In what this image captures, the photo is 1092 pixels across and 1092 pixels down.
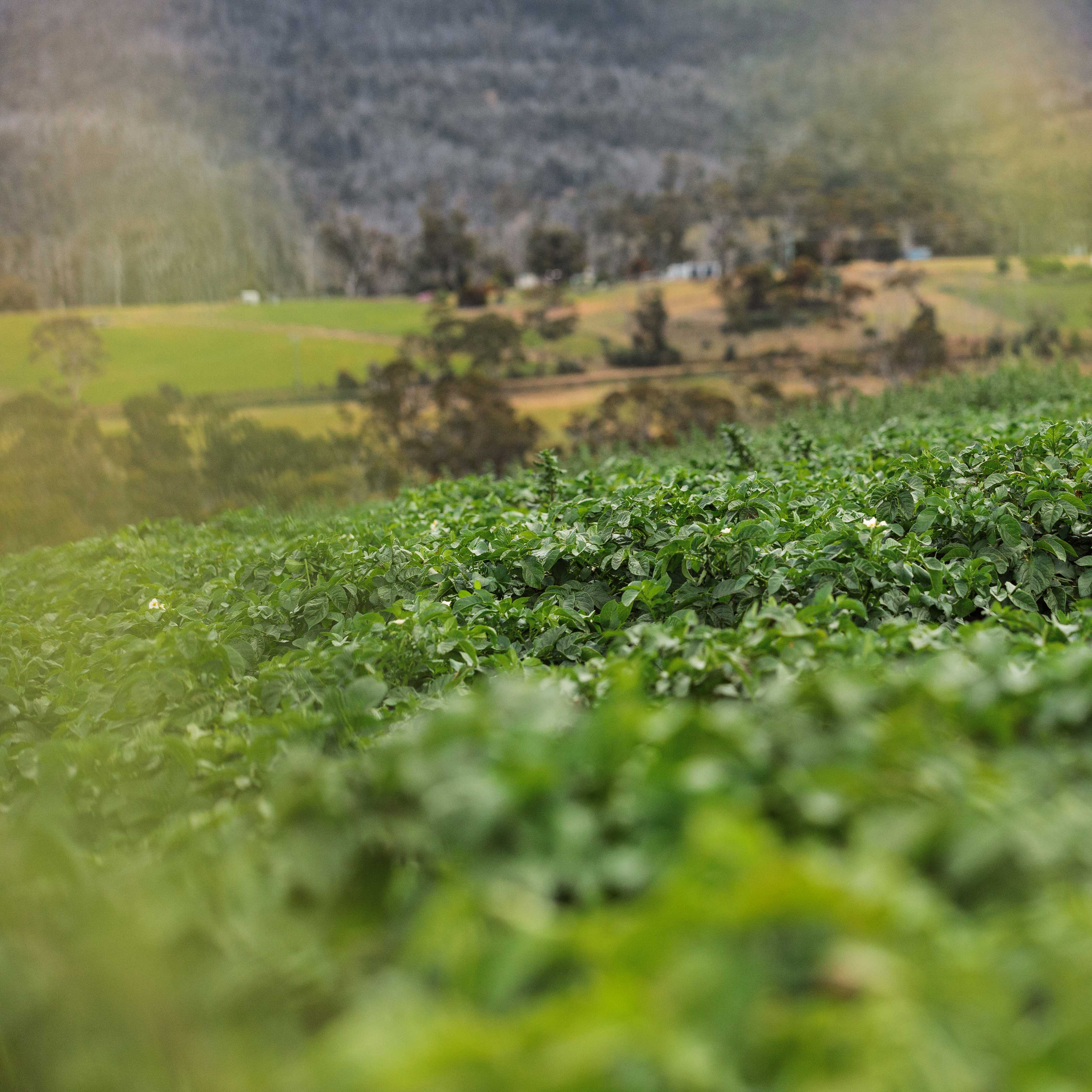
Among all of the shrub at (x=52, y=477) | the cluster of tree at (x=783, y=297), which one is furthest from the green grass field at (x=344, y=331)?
the shrub at (x=52, y=477)

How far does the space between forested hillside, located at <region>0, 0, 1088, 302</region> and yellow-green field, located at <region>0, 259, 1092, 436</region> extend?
1.63 m

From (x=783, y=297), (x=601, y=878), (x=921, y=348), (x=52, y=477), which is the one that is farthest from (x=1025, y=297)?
(x=601, y=878)

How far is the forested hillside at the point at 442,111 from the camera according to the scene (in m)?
27.5

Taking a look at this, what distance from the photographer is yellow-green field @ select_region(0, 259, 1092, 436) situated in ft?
78.3

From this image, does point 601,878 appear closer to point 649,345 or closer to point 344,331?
point 344,331

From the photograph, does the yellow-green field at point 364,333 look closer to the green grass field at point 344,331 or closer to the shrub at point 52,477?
the green grass field at point 344,331

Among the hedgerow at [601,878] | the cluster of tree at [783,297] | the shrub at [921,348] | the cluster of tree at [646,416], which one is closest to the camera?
the hedgerow at [601,878]

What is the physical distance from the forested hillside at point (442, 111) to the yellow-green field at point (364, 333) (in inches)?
64.1

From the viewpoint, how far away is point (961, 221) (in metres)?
32.5

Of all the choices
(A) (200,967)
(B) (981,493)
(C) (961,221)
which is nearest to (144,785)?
(A) (200,967)

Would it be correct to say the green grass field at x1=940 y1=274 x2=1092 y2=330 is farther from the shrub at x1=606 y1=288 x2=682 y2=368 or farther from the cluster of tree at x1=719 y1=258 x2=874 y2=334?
the shrub at x1=606 y1=288 x2=682 y2=368

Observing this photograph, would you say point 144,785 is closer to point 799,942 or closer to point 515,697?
point 515,697

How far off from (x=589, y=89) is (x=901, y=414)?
32.1 metres

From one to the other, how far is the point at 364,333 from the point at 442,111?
14.3 m
